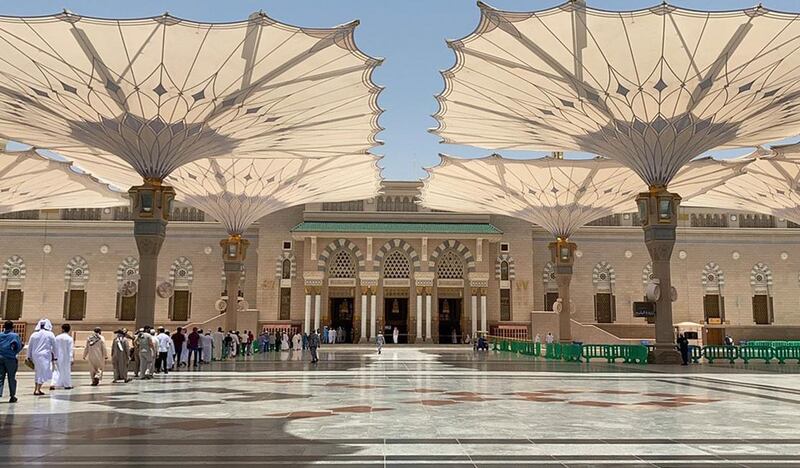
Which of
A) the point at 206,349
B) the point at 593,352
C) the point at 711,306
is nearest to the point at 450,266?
the point at 593,352

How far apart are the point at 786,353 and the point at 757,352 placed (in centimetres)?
126

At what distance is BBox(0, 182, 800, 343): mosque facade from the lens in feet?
142

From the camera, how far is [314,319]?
42250 millimetres

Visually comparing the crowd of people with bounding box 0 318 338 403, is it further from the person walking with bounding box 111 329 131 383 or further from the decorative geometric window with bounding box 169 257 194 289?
the decorative geometric window with bounding box 169 257 194 289

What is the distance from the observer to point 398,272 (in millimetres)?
43969

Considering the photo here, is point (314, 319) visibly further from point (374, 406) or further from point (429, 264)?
point (374, 406)

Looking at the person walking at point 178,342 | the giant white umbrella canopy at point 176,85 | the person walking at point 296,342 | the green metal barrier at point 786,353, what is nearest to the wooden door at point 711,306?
the green metal barrier at point 786,353

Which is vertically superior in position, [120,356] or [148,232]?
[148,232]

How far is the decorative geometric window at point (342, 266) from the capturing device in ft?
144

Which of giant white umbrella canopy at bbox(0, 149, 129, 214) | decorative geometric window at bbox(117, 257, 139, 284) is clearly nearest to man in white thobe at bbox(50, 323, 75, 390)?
giant white umbrella canopy at bbox(0, 149, 129, 214)

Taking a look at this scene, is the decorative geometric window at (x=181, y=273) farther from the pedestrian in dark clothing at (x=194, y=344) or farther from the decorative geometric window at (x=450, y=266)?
the pedestrian in dark clothing at (x=194, y=344)

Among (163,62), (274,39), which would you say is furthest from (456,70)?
(163,62)

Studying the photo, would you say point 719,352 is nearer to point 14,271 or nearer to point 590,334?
point 590,334

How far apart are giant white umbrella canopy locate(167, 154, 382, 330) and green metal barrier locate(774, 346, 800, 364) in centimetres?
1757
